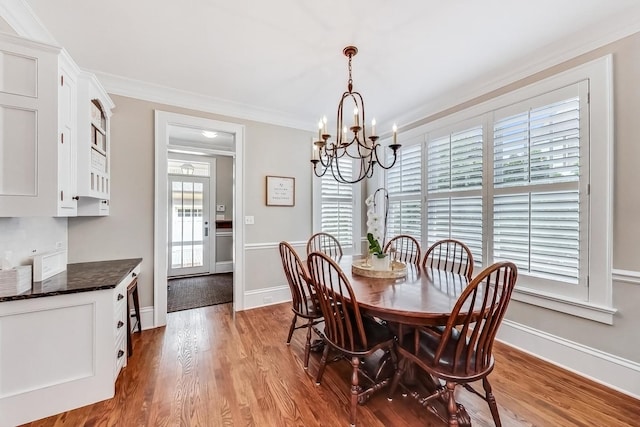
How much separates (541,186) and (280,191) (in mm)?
2799

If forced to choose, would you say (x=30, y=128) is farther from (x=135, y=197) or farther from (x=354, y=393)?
(x=354, y=393)

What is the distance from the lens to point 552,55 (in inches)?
83.0

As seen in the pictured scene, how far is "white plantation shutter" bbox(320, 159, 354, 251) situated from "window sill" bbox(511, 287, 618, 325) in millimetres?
2255

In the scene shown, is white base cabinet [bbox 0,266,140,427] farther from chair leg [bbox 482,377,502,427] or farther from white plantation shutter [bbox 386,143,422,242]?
white plantation shutter [bbox 386,143,422,242]

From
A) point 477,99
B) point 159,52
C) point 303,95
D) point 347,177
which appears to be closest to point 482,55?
point 477,99

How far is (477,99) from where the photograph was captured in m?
2.71

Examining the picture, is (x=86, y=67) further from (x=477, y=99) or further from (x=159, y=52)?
(x=477, y=99)

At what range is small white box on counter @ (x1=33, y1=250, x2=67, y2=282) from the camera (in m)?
1.71

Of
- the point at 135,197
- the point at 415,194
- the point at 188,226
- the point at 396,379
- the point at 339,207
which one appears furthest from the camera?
the point at 188,226

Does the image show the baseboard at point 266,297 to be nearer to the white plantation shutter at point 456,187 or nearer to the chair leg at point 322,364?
the chair leg at point 322,364

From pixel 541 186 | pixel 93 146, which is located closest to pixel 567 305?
pixel 541 186

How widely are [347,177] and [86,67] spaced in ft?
10.7

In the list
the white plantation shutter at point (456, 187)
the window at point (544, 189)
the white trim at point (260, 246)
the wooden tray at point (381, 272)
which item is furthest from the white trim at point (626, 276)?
the white trim at point (260, 246)

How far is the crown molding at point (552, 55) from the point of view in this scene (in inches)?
69.7
